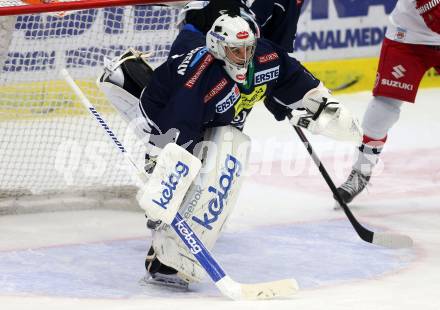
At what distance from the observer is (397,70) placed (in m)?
5.04

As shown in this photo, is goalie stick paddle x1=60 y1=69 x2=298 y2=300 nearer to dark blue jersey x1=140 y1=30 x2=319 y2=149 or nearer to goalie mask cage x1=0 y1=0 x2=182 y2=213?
dark blue jersey x1=140 y1=30 x2=319 y2=149

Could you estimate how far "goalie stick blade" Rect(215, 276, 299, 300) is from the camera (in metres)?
3.66

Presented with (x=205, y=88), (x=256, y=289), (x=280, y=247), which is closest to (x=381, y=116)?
(x=280, y=247)

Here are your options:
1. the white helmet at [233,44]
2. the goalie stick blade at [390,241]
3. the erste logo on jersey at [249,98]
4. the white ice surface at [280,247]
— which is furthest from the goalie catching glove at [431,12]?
the white helmet at [233,44]

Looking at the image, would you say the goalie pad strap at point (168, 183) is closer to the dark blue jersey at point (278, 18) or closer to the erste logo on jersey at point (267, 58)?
the erste logo on jersey at point (267, 58)

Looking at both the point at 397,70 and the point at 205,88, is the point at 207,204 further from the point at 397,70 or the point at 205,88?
the point at 397,70

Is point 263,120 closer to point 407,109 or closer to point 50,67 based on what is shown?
point 407,109

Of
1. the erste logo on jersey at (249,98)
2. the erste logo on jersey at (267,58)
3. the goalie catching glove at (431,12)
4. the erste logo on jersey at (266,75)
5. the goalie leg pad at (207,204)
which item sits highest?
the erste logo on jersey at (267,58)

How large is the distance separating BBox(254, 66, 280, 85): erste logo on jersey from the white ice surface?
668 millimetres

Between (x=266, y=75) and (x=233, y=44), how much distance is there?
1.05 ft

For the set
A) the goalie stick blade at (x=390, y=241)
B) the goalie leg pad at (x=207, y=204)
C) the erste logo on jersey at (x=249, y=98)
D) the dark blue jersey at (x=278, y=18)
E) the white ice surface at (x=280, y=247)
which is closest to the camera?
the white ice surface at (x=280, y=247)

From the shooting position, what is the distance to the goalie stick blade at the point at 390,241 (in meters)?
4.41

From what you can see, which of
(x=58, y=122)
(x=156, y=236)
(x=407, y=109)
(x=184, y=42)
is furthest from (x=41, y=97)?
(x=407, y=109)

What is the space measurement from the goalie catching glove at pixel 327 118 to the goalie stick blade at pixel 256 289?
73cm
